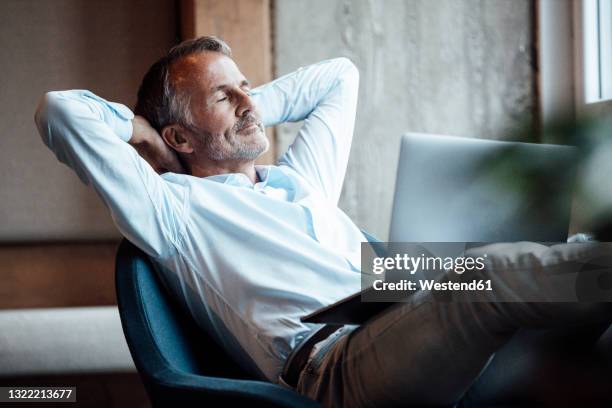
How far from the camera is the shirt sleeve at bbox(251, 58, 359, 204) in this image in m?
1.88

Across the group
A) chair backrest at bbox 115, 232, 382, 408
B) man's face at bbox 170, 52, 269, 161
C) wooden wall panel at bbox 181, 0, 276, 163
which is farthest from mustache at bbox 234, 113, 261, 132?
wooden wall panel at bbox 181, 0, 276, 163

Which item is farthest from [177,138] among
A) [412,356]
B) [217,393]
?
[412,356]

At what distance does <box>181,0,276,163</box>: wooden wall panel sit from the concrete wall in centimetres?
9

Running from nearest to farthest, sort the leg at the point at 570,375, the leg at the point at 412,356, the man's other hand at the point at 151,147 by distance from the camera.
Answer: the leg at the point at 570,375
the leg at the point at 412,356
the man's other hand at the point at 151,147

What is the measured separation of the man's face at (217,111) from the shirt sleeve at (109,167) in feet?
1.22

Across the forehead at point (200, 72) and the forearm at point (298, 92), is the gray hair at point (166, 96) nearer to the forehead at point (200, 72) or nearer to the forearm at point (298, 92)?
the forehead at point (200, 72)

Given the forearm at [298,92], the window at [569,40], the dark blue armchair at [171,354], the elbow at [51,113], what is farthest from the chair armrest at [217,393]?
the window at [569,40]

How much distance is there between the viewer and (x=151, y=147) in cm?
168

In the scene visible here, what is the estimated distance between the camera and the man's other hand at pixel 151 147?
165 centimetres

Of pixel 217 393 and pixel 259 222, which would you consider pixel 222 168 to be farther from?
pixel 217 393

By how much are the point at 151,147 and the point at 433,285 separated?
94cm

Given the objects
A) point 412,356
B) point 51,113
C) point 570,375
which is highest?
point 51,113

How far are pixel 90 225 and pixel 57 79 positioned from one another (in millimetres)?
694

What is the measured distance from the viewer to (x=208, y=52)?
1.80m
